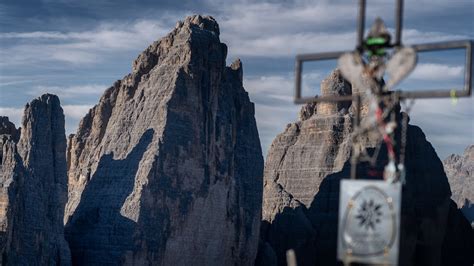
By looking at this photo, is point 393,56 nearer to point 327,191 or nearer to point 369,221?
point 369,221

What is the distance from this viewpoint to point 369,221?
50.5 ft

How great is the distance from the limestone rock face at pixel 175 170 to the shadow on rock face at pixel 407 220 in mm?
15948

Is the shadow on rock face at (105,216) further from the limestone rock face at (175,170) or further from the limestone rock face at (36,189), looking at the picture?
the limestone rock face at (36,189)

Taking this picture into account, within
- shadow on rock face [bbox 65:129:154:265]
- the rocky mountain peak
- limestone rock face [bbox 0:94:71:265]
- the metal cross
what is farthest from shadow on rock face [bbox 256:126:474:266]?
the metal cross

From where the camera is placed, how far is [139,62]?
323 feet

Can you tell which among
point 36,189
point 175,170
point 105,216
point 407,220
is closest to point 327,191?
point 407,220

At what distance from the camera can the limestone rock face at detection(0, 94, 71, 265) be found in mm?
82562

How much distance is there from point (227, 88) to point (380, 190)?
8187 centimetres

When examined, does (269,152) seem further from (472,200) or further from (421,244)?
(472,200)

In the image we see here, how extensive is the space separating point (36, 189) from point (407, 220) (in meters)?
44.6

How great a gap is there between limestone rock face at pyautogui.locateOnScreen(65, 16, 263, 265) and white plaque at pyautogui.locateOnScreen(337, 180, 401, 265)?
70.9 meters

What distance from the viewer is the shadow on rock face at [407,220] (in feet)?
379

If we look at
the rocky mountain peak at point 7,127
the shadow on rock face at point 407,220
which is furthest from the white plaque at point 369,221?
the shadow on rock face at point 407,220

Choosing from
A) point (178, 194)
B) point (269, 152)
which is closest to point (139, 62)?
point (178, 194)
